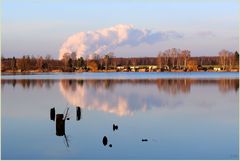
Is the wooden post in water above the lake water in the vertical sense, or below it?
above

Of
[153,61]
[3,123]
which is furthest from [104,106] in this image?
[153,61]

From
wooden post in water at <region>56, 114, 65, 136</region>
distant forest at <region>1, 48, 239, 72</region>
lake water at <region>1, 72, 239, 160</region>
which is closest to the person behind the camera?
lake water at <region>1, 72, 239, 160</region>

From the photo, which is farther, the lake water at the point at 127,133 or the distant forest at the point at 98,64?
the distant forest at the point at 98,64

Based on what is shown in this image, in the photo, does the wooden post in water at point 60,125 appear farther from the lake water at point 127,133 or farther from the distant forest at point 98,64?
the distant forest at point 98,64

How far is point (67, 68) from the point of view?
116 m

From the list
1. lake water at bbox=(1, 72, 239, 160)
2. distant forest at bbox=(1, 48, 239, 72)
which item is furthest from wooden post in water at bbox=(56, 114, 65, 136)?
distant forest at bbox=(1, 48, 239, 72)

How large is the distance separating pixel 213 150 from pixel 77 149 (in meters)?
3.63

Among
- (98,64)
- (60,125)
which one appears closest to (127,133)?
(60,125)

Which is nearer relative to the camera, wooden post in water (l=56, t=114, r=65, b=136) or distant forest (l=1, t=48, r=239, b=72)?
wooden post in water (l=56, t=114, r=65, b=136)

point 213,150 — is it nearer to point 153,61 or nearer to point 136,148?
point 136,148

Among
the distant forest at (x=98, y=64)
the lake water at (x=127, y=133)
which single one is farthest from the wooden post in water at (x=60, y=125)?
the distant forest at (x=98, y=64)

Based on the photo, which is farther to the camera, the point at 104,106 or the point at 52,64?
the point at 52,64

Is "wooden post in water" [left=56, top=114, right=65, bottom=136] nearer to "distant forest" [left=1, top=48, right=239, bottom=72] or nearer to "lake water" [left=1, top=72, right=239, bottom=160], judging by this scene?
"lake water" [left=1, top=72, right=239, bottom=160]

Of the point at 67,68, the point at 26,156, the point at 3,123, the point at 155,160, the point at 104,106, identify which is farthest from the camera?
the point at 67,68
